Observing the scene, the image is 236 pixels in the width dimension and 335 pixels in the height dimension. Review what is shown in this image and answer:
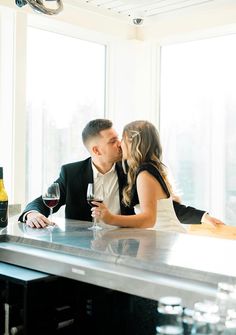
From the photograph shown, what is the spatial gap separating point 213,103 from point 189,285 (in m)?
2.82

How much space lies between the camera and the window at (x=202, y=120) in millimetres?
3787

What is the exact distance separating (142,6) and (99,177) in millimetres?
1268

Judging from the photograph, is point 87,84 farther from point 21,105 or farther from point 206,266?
point 206,266

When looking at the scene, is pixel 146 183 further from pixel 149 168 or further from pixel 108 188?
pixel 108 188

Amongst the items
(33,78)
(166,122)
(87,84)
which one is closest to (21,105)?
(33,78)

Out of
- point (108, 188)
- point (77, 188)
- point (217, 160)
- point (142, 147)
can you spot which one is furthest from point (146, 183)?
point (217, 160)

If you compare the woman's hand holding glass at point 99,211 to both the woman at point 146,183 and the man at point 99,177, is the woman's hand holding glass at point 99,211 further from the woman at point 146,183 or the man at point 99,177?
the man at point 99,177

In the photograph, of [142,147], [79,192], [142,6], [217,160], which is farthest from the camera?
[217,160]

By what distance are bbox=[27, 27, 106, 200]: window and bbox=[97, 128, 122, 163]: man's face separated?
1.32 metres

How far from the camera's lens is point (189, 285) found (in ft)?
4.08

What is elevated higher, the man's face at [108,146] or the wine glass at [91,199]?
the man's face at [108,146]

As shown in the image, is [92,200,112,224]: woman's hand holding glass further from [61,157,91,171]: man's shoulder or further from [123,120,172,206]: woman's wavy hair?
[61,157,91,171]: man's shoulder

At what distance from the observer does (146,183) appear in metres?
2.14

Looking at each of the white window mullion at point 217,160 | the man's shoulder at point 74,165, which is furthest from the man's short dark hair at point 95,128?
the white window mullion at point 217,160
